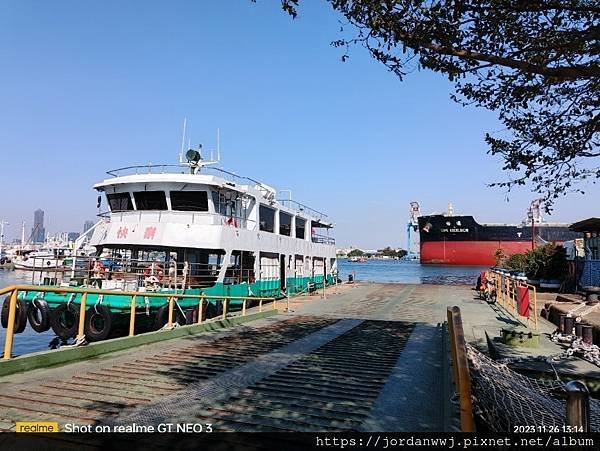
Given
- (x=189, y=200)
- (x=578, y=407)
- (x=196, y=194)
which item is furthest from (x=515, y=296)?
(x=578, y=407)

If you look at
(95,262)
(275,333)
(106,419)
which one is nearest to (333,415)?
(106,419)

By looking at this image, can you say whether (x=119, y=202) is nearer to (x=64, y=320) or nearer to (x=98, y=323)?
(x=64, y=320)

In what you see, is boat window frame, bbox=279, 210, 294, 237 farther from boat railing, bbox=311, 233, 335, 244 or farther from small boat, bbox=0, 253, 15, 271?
small boat, bbox=0, 253, 15, 271

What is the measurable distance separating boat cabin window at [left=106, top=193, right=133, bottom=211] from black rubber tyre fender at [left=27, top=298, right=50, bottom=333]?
5.31 m

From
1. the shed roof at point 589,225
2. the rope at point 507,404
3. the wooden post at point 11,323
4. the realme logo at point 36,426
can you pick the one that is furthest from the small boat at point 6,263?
the rope at point 507,404

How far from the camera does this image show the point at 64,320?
35.0 feet

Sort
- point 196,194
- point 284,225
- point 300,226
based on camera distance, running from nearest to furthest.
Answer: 1. point 196,194
2. point 284,225
3. point 300,226

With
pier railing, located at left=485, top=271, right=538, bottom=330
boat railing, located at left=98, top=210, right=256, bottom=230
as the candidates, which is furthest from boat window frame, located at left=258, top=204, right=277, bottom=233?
pier railing, located at left=485, top=271, right=538, bottom=330

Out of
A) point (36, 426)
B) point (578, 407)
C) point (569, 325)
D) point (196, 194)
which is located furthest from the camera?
point (196, 194)

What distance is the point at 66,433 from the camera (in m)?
Answer: 3.58

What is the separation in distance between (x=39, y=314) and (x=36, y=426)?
861cm

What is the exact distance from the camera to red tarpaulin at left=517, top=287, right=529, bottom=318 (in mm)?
12110

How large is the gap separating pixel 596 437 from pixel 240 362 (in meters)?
4.81

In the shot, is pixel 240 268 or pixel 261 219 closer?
pixel 240 268
